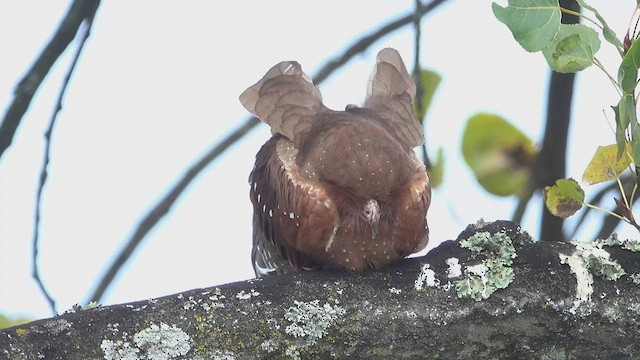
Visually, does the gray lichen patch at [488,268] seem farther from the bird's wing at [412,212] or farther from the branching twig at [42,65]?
the branching twig at [42,65]

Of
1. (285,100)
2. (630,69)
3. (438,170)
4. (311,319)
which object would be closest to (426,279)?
(311,319)

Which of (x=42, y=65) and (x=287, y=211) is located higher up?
(x=42, y=65)

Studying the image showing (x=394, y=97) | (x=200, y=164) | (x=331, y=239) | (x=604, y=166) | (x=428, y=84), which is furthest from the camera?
(x=200, y=164)

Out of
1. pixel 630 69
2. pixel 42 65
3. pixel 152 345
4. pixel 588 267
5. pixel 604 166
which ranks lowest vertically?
pixel 588 267

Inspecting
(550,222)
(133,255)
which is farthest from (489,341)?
(133,255)

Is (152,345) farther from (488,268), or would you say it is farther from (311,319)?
(488,268)

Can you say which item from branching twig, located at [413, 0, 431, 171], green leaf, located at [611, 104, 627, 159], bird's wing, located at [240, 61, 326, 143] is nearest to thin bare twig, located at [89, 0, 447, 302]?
branching twig, located at [413, 0, 431, 171]

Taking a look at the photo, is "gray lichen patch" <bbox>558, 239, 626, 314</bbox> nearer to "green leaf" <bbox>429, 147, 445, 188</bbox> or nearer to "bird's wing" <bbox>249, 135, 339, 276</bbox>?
"bird's wing" <bbox>249, 135, 339, 276</bbox>
